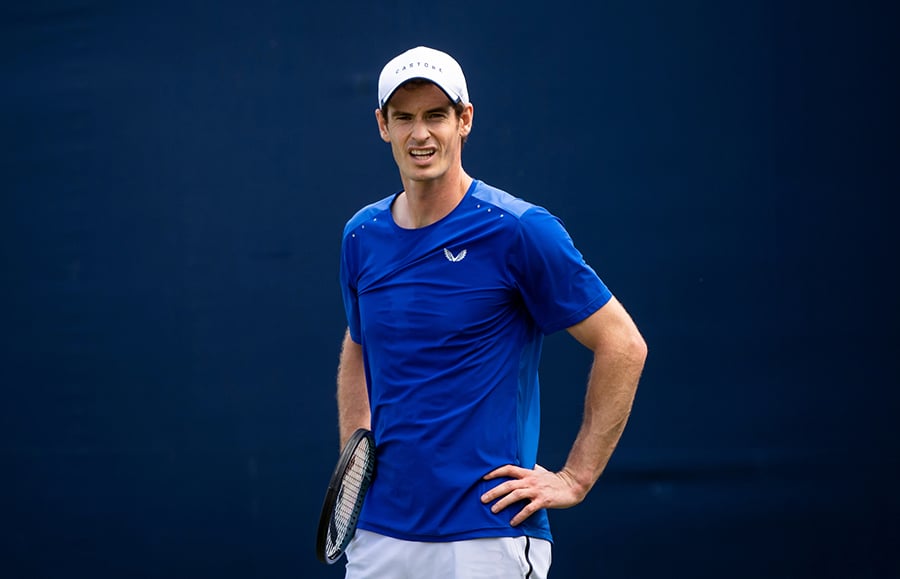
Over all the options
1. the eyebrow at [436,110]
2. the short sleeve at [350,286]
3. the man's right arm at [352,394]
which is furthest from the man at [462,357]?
the man's right arm at [352,394]

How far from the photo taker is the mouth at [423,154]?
2.15m

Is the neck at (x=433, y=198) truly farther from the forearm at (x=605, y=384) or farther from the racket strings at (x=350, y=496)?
the racket strings at (x=350, y=496)

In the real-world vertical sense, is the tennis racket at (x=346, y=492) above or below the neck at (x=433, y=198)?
below

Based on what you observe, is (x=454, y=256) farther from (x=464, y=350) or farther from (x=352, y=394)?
(x=352, y=394)

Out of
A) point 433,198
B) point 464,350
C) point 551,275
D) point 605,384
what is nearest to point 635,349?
point 605,384

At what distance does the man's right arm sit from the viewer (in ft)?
8.22

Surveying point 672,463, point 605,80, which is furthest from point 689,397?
point 605,80

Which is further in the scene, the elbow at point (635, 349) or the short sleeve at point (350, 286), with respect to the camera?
the short sleeve at point (350, 286)

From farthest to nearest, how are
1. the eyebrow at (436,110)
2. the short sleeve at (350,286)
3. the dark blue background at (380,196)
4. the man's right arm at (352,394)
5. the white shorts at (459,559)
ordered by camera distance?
the dark blue background at (380,196)
the man's right arm at (352,394)
the short sleeve at (350,286)
the eyebrow at (436,110)
the white shorts at (459,559)

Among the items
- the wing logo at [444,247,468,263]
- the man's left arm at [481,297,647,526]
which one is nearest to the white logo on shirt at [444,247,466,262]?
the wing logo at [444,247,468,263]

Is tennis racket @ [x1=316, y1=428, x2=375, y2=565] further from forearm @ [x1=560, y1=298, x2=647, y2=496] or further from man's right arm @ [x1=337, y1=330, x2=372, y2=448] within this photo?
forearm @ [x1=560, y1=298, x2=647, y2=496]

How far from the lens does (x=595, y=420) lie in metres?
2.18

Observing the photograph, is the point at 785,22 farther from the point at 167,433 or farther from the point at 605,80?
the point at 167,433

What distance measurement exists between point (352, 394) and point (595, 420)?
2.08ft
